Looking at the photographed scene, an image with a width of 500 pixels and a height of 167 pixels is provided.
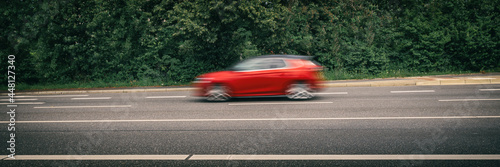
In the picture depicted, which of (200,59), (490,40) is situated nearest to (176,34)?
(200,59)

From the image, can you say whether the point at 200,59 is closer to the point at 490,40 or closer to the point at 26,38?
the point at 26,38

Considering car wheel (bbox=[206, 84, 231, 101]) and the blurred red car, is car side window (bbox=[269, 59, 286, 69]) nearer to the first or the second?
the blurred red car

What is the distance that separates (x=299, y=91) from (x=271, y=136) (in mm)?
4772

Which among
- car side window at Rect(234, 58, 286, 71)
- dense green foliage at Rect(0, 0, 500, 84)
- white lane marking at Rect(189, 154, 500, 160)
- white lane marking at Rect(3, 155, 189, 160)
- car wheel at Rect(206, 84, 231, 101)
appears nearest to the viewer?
white lane marking at Rect(189, 154, 500, 160)

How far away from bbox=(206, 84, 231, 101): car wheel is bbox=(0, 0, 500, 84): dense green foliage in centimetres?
725

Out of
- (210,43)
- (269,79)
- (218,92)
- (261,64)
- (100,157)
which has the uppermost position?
(210,43)

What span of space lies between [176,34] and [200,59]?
8.77ft

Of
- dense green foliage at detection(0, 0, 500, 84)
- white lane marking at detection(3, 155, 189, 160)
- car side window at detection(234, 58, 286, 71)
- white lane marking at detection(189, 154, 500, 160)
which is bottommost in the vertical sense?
white lane marking at detection(3, 155, 189, 160)

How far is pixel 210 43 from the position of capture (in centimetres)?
1783

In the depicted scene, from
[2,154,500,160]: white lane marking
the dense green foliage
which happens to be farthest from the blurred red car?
the dense green foliage

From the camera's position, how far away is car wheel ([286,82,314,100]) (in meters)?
9.98

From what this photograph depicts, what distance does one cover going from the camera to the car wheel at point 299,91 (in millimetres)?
9977

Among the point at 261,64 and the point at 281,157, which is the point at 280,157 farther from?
the point at 261,64

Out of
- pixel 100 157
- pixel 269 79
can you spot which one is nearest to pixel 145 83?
pixel 269 79
